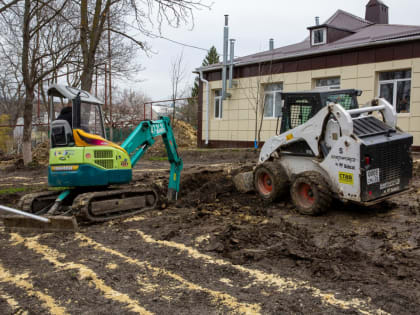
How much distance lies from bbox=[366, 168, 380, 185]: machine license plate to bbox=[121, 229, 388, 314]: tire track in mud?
2.73 m

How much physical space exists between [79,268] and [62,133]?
291 cm

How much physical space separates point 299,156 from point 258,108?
40.7ft

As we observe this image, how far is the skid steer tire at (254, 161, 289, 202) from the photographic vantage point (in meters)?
8.23

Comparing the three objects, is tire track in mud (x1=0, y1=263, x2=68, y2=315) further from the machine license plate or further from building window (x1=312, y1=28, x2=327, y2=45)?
building window (x1=312, y1=28, x2=327, y2=45)

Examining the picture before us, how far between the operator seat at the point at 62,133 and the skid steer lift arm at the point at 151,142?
3.57 ft

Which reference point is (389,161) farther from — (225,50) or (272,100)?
(225,50)

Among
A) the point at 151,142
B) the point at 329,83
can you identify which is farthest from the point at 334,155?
the point at 329,83

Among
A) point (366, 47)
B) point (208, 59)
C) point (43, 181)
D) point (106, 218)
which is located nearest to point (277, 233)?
point (106, 218)

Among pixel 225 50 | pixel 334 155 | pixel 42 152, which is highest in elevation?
pixel 225 50

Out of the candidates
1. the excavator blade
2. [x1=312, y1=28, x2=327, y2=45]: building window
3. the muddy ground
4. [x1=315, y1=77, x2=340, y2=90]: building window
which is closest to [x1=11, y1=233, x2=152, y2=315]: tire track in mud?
the muddy ground

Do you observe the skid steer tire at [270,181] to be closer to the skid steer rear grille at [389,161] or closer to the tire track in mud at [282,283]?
the skid steer rear grille at [389,161]

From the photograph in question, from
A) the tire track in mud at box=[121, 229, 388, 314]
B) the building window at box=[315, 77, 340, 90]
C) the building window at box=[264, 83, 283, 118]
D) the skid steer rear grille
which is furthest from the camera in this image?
the building window at box=[264, 83, 283, 118]

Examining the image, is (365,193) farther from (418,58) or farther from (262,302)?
(418,58)

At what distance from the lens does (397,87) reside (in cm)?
1573
